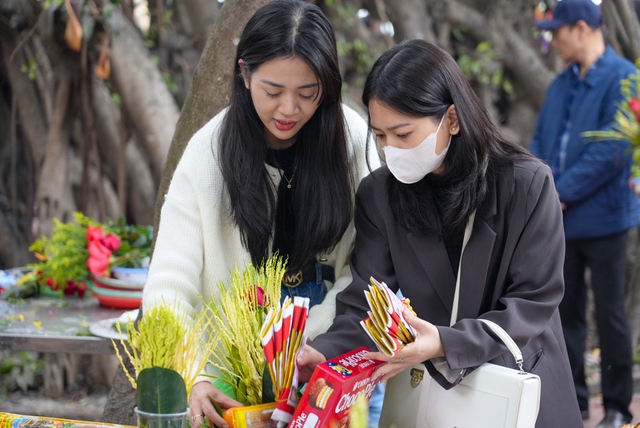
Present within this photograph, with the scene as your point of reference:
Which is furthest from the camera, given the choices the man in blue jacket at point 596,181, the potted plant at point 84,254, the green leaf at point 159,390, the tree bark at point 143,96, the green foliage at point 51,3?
the tree bark at point 143,96

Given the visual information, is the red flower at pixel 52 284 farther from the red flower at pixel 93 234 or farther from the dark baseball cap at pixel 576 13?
the dark baseball cap at pixel 576 13

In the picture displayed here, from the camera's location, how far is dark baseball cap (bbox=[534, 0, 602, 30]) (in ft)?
10.8

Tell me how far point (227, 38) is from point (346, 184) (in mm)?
753

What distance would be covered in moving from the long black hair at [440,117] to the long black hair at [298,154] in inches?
6.5

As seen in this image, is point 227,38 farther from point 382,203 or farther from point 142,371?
point 142,371

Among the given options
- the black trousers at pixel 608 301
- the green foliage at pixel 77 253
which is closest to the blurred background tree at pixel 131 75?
the green foliage at pixel 77 253

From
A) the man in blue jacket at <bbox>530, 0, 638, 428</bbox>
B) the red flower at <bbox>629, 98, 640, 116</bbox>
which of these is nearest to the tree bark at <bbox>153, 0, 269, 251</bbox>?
the red flower at <bbox>629, 98, 640, 116</bbox>

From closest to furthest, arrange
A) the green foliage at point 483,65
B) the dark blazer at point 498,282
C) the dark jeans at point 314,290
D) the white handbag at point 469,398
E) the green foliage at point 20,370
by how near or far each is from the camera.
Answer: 1. the white handbag at point 469,398
2. the dark blazer at point 498,282
3. the dark jeans at point 314,290
4. the green foliage at point 20,370
5. the green foliage at point 483,65

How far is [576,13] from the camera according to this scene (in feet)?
10.8

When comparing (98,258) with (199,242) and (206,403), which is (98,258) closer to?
(199,242)

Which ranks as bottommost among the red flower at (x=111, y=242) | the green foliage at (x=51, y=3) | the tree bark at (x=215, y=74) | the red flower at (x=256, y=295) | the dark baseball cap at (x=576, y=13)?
the red flower at (x=111, y=242)

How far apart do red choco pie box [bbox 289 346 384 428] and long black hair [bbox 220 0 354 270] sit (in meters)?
0.51

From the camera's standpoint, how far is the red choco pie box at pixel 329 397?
1.38m

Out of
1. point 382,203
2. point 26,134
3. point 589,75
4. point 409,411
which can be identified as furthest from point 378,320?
point 26,134
